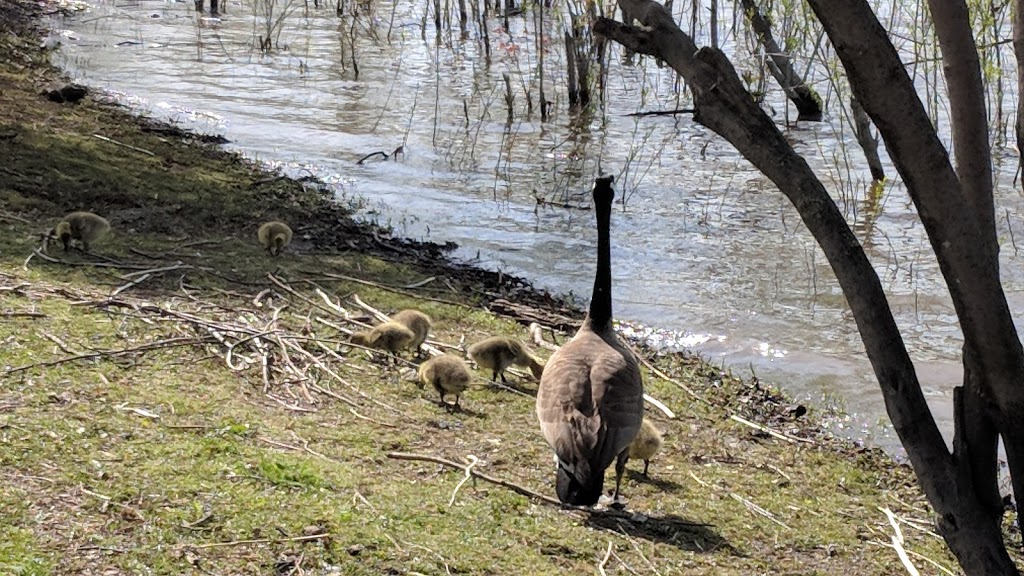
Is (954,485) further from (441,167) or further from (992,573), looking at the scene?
(441,167)

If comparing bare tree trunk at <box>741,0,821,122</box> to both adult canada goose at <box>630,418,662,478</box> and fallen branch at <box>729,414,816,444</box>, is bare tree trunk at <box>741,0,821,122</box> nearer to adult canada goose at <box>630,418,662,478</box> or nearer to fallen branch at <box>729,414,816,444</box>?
fallen branch at <box>729,414,816,444</box>

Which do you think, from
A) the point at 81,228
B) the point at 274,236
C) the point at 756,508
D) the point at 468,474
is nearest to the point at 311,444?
the point at 468,474

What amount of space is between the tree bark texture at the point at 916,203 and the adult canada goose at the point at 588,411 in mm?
1406

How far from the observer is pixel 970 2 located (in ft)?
32.3

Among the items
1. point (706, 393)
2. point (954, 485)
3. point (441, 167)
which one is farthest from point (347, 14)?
point (954, 485)

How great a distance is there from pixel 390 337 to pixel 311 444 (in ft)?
5.43

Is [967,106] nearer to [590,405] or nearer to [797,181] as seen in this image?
[797,181]

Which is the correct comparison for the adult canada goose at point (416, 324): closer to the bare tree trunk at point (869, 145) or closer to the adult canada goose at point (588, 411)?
the adult canada goose at point (588, 411)

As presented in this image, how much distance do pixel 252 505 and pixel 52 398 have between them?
1453mm

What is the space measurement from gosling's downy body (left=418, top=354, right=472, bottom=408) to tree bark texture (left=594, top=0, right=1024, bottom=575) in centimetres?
285

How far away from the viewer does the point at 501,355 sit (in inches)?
286

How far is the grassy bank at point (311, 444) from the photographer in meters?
4.53

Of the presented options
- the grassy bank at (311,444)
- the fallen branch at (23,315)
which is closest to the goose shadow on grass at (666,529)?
the grassy bank at (311,444)

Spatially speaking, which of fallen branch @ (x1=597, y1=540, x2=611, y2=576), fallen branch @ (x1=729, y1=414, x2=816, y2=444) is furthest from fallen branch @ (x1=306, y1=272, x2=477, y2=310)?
fallen branch @ (x1=597, y1=540, x2=611, y2=576)
